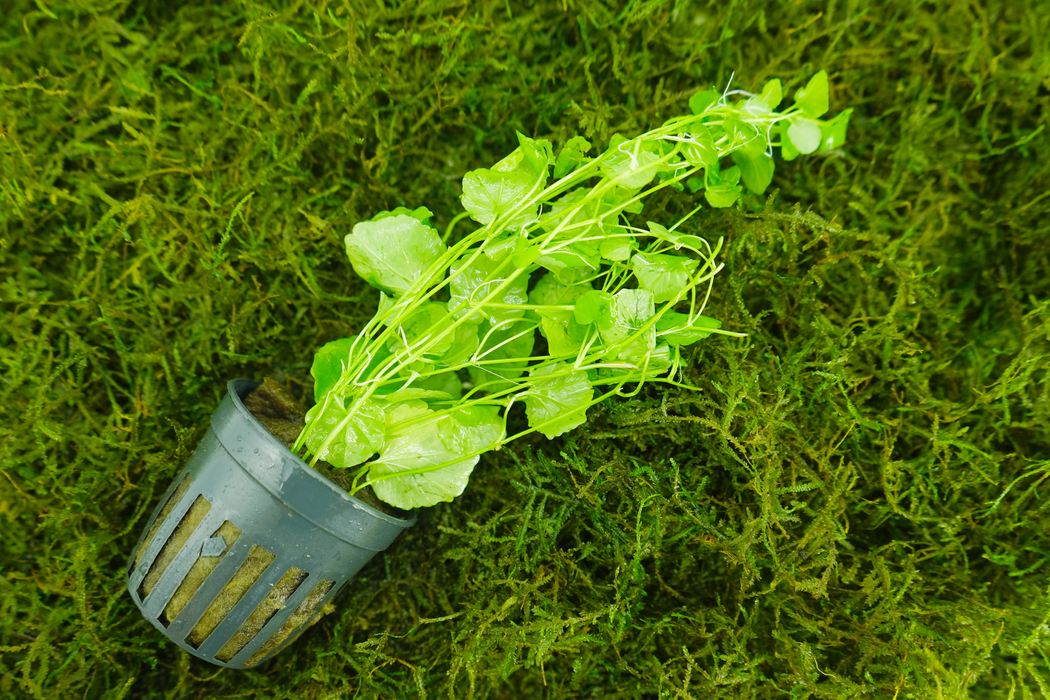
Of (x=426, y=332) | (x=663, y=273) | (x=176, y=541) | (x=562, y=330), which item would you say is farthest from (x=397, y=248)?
(x=176, y=541)

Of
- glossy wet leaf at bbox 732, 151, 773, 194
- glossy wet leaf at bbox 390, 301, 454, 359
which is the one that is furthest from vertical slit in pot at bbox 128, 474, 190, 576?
glossy wet leaf at bbox 732, 151, 773, 194

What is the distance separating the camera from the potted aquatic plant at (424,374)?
0.69 m

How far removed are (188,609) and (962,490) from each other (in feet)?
3.80

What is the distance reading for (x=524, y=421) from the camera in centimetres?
94

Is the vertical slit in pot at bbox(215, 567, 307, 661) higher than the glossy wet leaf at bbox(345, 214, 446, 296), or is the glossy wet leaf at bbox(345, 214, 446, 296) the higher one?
the glossy wet leaf at bbox(345, 214, 446, 296)

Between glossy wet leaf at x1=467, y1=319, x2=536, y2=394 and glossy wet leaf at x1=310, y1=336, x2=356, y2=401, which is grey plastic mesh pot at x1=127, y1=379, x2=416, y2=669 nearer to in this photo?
glossy wet leaf at x1=310, y1=336, x2=356, y2=401

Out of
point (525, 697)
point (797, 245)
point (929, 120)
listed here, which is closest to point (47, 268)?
point (525, 697)

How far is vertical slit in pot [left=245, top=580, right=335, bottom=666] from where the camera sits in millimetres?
790

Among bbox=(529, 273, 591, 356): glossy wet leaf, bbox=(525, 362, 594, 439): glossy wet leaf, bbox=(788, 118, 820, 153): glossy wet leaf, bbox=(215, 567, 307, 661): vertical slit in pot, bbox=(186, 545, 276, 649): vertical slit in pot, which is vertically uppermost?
bbox=(788, 118, 820, 153): glossy wet leaf

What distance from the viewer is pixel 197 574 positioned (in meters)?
0.75

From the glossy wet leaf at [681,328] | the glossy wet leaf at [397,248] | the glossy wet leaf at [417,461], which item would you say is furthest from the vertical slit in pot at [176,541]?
the glossy wet leaf at [681,328]

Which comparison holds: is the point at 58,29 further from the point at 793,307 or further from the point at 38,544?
the point at 793,307

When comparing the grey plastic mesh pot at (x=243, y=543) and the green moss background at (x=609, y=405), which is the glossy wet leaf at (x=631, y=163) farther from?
the grey plastic mesh pot at (x=243, y=543)

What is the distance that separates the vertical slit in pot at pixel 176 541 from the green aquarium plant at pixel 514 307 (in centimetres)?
14
